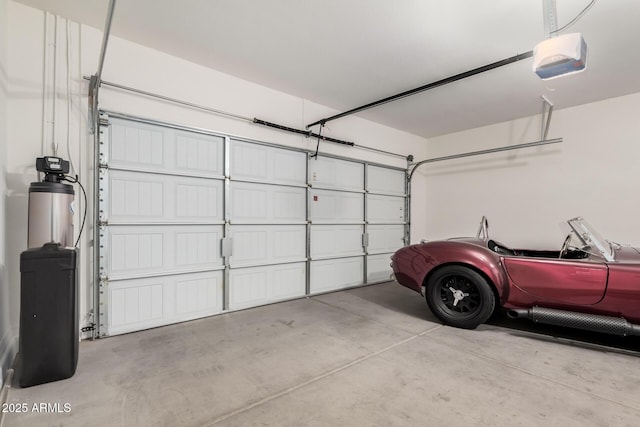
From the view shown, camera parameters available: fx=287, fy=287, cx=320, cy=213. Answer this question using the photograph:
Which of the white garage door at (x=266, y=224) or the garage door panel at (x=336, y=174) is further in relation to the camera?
the garage door panel at (x=336, y=174)

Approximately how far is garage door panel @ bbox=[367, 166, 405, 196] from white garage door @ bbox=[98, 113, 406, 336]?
356 mm

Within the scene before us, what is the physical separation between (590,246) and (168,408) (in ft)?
13.6

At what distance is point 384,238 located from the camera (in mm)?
5910

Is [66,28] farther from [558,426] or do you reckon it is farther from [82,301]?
[558,426]

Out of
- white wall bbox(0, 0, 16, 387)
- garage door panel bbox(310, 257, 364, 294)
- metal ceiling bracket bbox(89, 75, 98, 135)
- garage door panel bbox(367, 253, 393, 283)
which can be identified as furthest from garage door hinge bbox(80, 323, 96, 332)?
garage door panel bbox(367, 253, 393, 283)

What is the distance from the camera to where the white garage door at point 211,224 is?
121 inches

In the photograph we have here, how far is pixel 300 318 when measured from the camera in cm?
360

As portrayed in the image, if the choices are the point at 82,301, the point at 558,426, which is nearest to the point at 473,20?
the point at 558,426

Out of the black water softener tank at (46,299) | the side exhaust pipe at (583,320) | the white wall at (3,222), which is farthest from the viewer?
the side exhaust pipe at (583,320)

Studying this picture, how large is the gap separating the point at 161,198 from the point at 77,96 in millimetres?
1244

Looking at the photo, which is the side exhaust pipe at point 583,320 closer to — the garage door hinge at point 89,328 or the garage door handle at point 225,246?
the garage door handle at point 225,246

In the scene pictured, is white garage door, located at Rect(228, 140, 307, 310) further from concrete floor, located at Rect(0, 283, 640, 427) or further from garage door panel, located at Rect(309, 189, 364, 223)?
concrete floor, located at Rect(0, 283, 640, 427)

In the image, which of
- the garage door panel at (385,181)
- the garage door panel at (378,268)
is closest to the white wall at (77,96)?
the garage door panel at (385,181)

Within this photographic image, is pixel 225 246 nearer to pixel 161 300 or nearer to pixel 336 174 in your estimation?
pixel 161 300
